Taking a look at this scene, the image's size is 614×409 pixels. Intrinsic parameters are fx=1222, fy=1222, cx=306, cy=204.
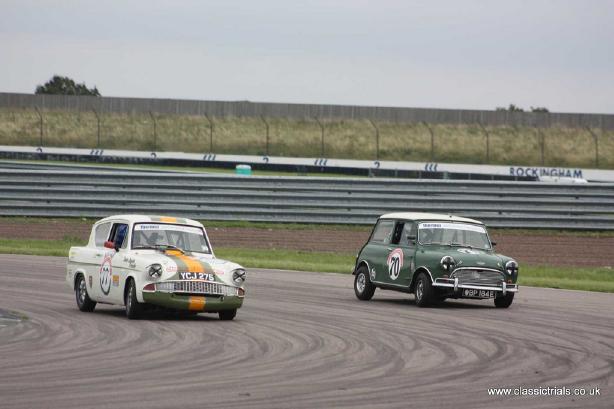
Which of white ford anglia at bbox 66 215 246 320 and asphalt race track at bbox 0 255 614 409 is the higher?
white ford anglia at bbox 66 215 246 320

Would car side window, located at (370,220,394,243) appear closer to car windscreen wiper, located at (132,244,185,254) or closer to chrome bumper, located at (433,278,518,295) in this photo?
chrome bumper, located at (433,278,518,295)

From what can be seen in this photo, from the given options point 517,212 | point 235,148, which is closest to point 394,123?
point 235,148

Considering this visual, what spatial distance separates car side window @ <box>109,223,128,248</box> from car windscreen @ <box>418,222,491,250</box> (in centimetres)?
503

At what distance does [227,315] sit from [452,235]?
17.5ft

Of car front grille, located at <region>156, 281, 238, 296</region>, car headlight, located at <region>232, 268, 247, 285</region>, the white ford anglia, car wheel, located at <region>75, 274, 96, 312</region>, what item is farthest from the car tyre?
car wheel, located at <region>75, 274, 96, 312</region>

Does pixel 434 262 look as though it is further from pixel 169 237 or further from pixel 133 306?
pixel 133 306

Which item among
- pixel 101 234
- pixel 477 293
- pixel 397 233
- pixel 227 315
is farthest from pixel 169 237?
pixel 477 293

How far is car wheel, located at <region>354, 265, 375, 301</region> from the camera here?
19.6 metres

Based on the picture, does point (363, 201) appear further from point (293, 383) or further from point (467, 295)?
point (293, 383)

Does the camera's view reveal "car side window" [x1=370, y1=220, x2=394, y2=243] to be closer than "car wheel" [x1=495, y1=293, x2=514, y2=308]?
No

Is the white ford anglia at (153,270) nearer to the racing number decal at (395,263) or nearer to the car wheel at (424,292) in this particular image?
the car wheel at (424,292)

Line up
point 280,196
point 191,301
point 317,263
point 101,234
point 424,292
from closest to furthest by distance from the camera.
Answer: point 191,301 → point 101,234 → point 424,292 → point 317,263 → point 280,196

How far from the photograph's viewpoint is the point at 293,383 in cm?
978

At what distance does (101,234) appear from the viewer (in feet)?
55.3
